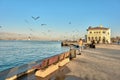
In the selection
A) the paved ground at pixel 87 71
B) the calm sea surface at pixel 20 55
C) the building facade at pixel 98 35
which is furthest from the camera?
the building facade at pixel 98 35

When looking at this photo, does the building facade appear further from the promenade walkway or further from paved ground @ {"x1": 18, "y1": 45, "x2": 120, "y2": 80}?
paved ground @ {"x1": 18, "y1": 45, "x2": 120, "y2": 80}

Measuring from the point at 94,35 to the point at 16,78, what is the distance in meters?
85.7

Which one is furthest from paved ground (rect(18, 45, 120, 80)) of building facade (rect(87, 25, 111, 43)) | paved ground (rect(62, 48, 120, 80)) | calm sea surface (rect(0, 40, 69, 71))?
building facade (rect(87, 25, 111, 43))

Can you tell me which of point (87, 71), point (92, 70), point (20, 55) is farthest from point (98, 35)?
point (87, 71)

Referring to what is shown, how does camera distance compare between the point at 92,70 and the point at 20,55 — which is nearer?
the point at 92,70

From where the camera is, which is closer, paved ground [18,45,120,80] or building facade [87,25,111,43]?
paved ground [18,45,120,80]

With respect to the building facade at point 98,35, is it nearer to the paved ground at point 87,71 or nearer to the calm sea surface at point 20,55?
the calm sea surface at point 20,55

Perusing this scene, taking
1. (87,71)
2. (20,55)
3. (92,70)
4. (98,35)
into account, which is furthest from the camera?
(98,35)

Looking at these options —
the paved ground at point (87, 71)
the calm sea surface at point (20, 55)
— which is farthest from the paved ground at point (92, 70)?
the calm sea surface at point (20, 55)

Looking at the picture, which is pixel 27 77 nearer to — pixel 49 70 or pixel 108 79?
pixel 49 70

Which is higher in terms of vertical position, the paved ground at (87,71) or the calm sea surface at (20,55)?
the paved ground at (87,71)

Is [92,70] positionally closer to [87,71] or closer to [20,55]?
[87,71]

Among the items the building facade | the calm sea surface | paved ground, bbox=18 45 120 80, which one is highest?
the building facade

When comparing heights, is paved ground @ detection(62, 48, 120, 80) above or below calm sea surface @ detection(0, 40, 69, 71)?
above
